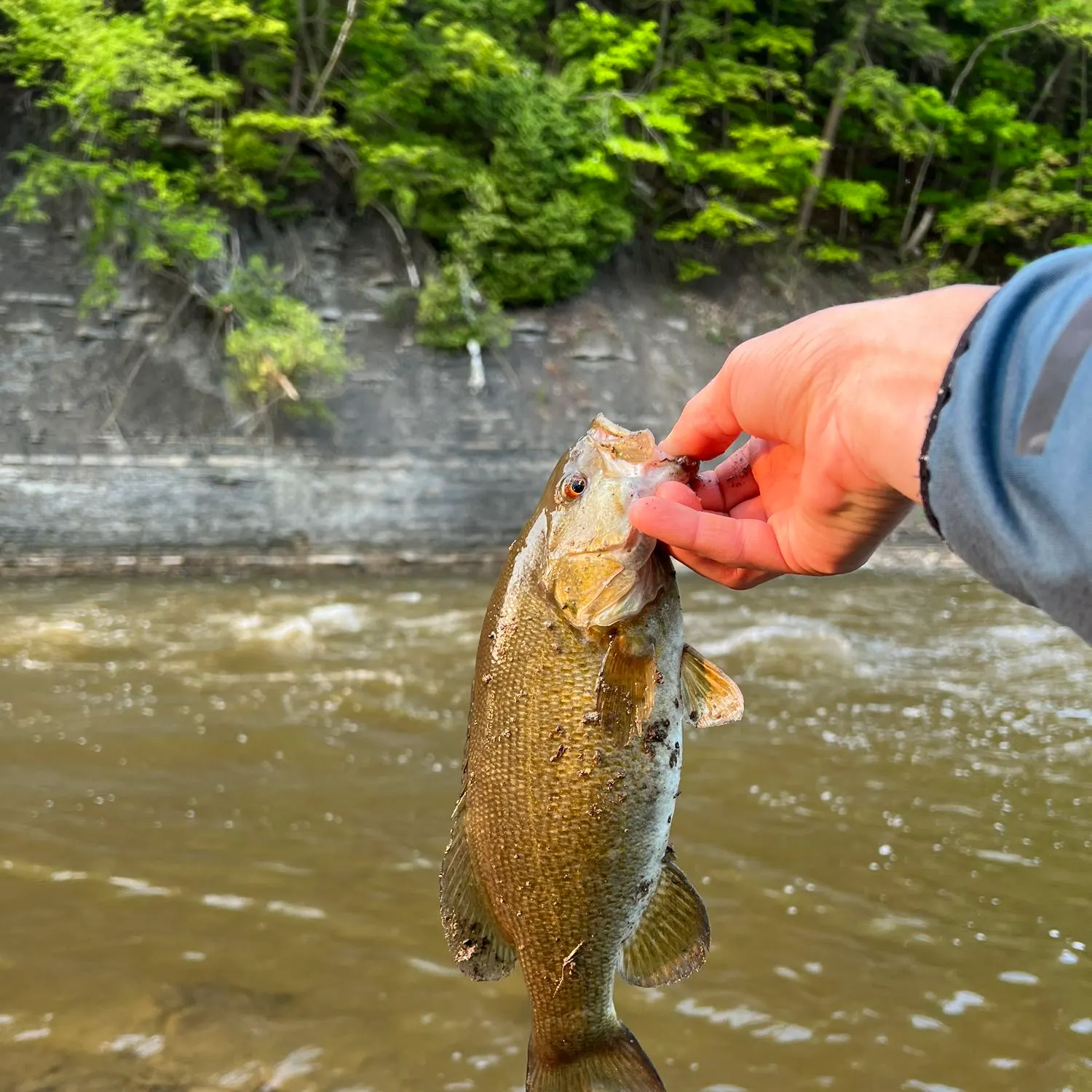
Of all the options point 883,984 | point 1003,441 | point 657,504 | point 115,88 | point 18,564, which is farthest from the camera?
point 115,88

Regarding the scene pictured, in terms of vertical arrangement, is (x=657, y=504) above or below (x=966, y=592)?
above

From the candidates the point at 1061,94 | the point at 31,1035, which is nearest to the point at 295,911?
the point at 31,1035

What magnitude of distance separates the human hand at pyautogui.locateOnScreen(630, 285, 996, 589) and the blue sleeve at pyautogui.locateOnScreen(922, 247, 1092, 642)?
11cm

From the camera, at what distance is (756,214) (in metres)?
19.3

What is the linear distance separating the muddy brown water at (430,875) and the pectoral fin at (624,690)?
96.1 inches

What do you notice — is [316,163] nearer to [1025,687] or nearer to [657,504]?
[1025,687]

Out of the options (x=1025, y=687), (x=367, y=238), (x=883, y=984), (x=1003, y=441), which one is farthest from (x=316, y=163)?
(x=1003, y=441)

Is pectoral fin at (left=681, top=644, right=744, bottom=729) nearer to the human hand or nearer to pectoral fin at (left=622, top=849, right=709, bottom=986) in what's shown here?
the human hand

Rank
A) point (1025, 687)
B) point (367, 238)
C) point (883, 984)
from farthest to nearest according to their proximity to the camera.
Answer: point (367, 238) → point (1025, 687) → point (883, 984)

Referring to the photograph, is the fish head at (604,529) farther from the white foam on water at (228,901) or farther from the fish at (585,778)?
the white foam on water at (228,901)

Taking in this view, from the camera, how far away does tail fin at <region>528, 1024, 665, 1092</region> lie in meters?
1.98

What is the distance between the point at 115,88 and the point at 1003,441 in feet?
51.2

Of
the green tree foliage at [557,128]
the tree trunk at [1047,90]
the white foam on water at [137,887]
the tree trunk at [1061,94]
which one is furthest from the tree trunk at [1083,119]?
the white foam on water at [137,887]

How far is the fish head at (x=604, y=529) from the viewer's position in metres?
1.97
